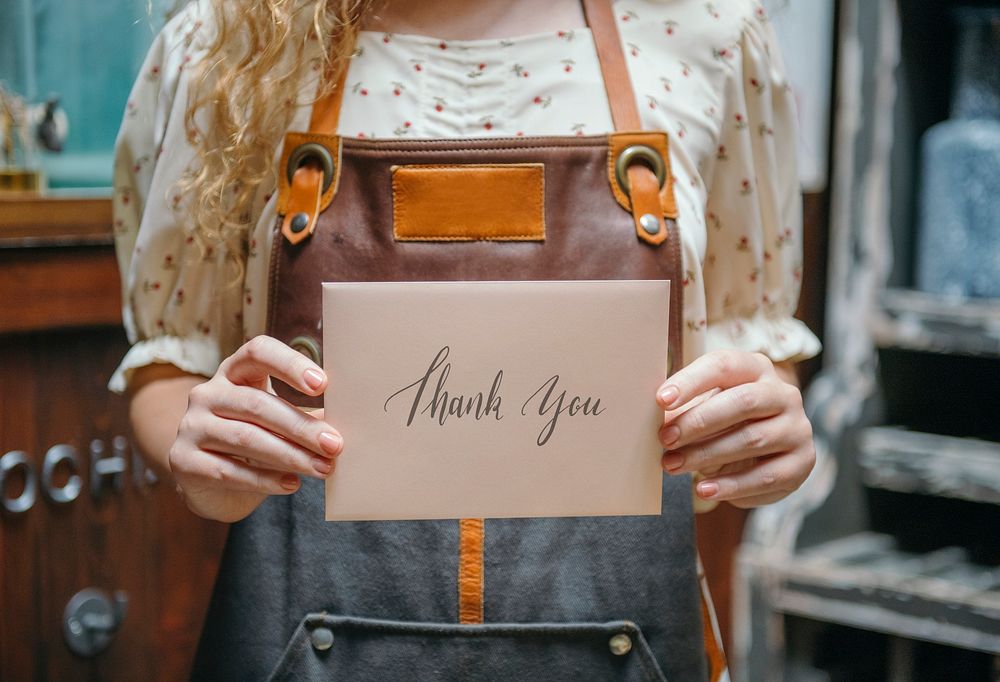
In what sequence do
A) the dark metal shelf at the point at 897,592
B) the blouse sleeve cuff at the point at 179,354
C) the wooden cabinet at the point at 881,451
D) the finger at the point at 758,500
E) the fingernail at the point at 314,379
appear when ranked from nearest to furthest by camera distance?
the fingernail at the point at 314,379, the finger at the point at 758,500, the blouse sleeve cuff at the point at 179,354, the dark metal shelf at the point at 897,592, the wooden cabinet at the point at 881,451

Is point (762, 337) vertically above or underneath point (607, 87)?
underneath

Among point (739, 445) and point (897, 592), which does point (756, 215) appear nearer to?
point (739, 445)

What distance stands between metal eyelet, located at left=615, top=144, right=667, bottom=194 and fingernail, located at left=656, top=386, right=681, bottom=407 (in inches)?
8.2

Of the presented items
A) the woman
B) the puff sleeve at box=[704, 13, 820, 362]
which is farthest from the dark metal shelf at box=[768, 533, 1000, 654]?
the woman

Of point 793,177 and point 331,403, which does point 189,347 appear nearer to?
point 331,403

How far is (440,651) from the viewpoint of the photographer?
0.81 metres

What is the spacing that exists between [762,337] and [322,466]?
1.57 feet

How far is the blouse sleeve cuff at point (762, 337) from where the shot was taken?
0.98 metres

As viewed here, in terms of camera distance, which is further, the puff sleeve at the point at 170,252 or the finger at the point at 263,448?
the puff sleeve at the point at 170,252

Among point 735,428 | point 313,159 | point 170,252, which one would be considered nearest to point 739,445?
point 735,428

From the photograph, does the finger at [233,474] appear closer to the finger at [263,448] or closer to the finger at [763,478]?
the finger at [263,448]

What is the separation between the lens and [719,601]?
6.81 ft

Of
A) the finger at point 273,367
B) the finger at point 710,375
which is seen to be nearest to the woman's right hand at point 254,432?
the finger at point 273,367

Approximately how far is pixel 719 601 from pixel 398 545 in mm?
1396
